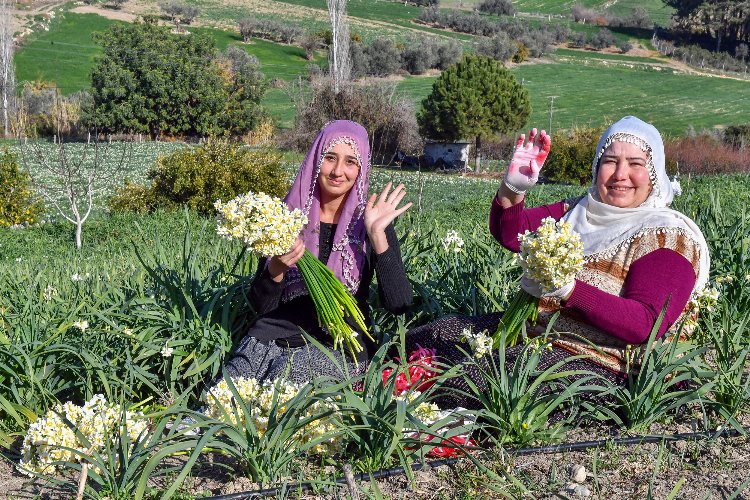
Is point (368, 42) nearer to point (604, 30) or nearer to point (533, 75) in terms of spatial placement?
point (533, 75)

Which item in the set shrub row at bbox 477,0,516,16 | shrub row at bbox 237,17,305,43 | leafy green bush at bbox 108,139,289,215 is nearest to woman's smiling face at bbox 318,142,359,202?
leafy green bush at bbox 108,139,289,215

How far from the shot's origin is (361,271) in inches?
139

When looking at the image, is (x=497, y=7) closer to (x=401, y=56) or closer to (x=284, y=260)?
(x=401, y=56)

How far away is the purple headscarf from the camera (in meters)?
3.42

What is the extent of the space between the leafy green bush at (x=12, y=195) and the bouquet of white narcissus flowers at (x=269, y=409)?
45.4 feet

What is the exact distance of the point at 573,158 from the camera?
3219 centimetres

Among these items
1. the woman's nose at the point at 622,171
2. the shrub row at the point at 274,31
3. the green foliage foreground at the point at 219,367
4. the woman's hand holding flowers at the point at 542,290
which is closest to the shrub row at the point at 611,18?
the shrub row at the point at 274,31

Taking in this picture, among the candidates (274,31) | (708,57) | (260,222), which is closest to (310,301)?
(260,222)

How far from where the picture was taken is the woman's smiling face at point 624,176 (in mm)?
3016

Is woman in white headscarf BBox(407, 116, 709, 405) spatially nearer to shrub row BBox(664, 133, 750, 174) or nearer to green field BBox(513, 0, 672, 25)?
shrub row BBox(664, 133, 750, 174)

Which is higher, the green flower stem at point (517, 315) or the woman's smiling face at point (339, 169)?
the woman's smiling face at point (339, 169)

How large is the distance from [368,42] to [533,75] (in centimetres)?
1310

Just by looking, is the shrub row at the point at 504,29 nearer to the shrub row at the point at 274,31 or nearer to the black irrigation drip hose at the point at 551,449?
the shrub row at the point at 274,31

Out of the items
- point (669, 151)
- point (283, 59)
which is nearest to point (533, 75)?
point (283, 59)
